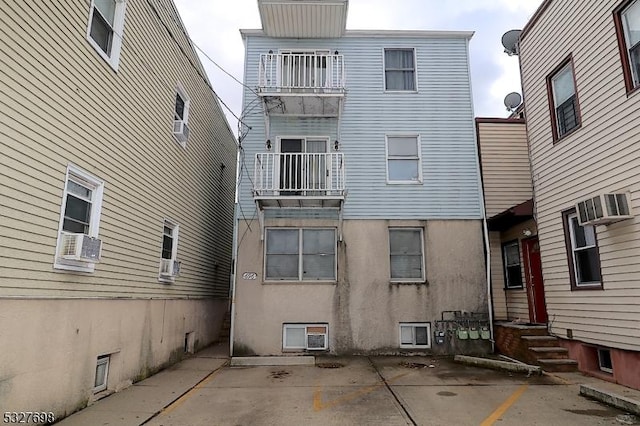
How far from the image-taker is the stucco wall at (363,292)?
9.63 m

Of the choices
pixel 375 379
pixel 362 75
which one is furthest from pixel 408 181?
pixel 375 379

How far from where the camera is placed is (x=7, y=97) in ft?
14.0

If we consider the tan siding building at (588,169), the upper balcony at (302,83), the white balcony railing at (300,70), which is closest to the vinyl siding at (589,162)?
the tan siding building at (588,169)

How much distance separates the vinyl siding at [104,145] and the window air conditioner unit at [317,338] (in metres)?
3.21

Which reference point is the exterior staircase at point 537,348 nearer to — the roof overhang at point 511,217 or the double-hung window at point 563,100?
the roof overhang at point 511,217

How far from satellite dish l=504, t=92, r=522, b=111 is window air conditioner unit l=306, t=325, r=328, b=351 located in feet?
36.3

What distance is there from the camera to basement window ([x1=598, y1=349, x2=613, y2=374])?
22.9 ft

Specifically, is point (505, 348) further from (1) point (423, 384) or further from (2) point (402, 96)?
(2) point (402, 96)

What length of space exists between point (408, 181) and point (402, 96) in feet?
7.98

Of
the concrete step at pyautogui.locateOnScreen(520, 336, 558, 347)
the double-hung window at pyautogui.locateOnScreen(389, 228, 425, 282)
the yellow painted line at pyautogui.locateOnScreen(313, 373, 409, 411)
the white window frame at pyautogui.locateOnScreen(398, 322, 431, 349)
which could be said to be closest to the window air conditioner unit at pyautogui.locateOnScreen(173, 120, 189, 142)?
the double-hung window at pyautogui.locateOnScreen(389, 228, 425, 282)

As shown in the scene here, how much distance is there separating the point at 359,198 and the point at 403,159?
162 centimetres

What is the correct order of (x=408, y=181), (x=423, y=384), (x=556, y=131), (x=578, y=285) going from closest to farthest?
(x=423, y=384) < (x=578, y=285) < (x=556, y=131) < (x=408, y=181)

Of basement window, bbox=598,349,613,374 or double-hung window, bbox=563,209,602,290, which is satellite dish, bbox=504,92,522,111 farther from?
basement window, bbox=598,349,613,374

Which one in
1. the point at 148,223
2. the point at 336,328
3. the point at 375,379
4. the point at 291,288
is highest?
the point at 148,223
